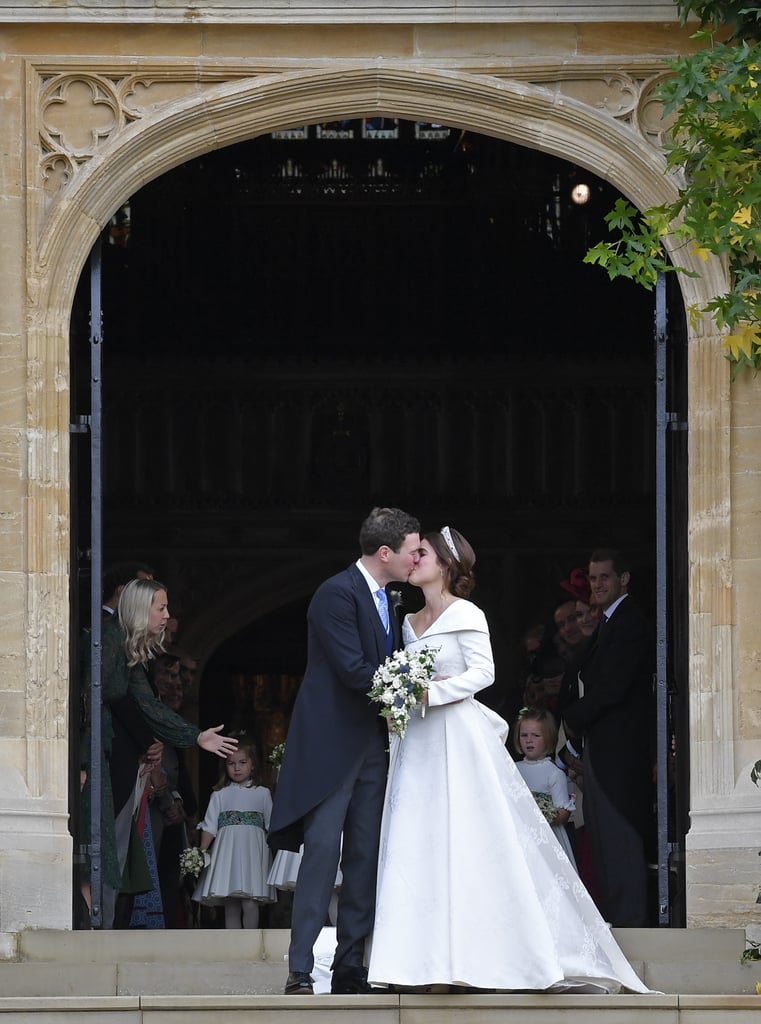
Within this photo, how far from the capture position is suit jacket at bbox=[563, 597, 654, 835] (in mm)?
9680

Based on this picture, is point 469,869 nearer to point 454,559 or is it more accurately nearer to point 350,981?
point 350,981

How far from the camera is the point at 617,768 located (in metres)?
9.68

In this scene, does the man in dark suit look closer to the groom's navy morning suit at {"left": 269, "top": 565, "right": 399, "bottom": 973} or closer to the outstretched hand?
the outstretched hand

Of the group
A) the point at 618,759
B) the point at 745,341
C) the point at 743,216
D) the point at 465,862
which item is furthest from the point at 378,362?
the point at 465,862

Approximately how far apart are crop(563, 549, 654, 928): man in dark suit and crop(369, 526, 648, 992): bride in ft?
4.93

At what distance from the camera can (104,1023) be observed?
758 centimetres

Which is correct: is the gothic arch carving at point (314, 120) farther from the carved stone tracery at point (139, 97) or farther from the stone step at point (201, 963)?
the stone step at point (201, 963)

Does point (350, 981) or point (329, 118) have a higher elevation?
point (329, 118)

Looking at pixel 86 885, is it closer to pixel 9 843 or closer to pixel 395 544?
pixel 9 843

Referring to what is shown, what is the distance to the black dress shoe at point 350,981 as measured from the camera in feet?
26.1

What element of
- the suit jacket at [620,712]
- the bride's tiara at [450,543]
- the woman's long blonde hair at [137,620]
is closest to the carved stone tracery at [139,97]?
the woman's long blonde hair at [137,620]

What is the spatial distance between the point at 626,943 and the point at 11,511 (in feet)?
10.1

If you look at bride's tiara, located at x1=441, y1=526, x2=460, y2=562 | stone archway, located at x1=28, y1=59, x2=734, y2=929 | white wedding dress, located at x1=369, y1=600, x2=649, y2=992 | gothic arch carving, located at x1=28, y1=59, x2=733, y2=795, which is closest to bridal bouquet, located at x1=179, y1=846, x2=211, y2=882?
stone archway, located at x1=28, y1=59, x2=734, y2=929

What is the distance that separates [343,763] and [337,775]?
0.18ft
